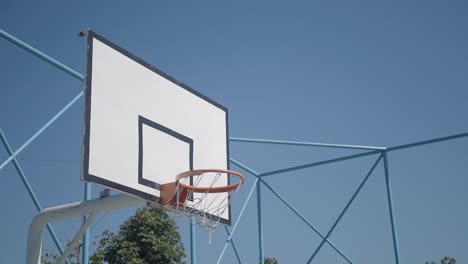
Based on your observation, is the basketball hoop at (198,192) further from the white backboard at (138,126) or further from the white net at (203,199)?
the white backboard at (138,126)

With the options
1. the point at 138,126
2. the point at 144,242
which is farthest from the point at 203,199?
the point at 144,242

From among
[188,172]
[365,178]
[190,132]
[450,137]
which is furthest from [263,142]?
[188,172]

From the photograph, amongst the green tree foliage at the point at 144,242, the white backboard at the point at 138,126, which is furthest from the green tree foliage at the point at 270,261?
the white backboard at the point at 138,126

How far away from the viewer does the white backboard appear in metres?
5.90

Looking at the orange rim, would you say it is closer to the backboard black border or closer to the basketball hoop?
the basketball hoop

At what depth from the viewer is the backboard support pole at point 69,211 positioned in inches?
239

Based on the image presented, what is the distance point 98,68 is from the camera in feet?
20.1

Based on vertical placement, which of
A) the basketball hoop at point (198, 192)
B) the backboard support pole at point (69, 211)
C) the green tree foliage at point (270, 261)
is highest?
the green tree foliage at point (270, 261)

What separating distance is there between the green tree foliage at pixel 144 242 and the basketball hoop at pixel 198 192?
13.5 feet

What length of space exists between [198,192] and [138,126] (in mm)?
904

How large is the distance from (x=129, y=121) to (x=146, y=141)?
0.31m

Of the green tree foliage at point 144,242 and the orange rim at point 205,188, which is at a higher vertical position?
the green tree foliage at point 144,242

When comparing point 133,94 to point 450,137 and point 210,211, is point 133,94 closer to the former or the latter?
point 210,211

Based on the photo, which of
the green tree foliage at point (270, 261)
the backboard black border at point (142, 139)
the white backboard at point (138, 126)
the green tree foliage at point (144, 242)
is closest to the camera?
the white backboard at point (138, 126)
